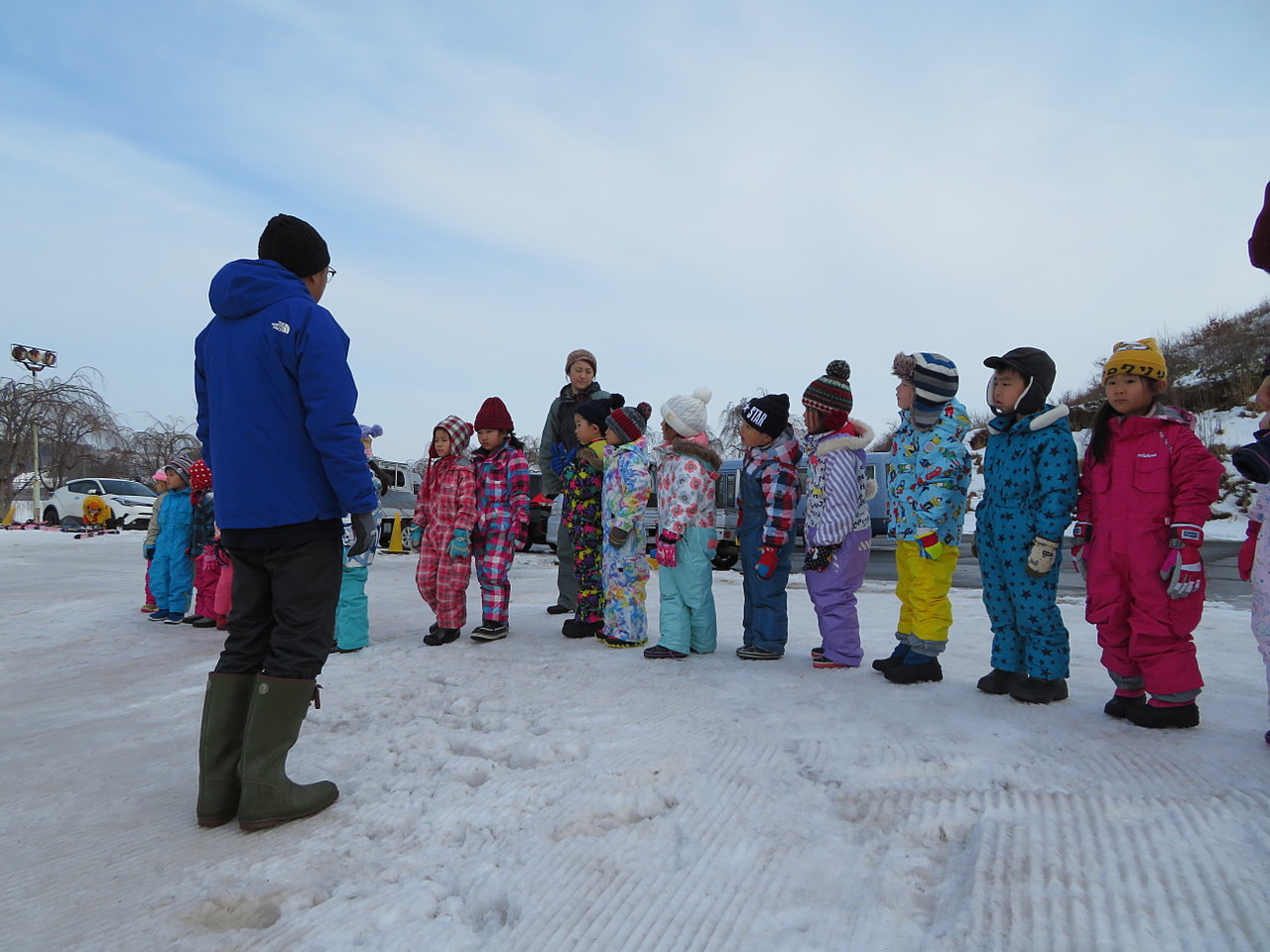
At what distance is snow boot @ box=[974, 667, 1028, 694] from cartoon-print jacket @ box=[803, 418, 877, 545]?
104 cm

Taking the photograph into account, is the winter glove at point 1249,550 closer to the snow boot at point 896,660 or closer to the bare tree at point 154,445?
the snow boot at point 896,660

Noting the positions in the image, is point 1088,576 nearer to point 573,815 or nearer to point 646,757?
point 646,757

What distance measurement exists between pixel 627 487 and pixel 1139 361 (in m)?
2.97

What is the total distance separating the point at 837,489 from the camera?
4.38 metres

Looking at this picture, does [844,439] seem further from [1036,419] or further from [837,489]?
[1036,419]

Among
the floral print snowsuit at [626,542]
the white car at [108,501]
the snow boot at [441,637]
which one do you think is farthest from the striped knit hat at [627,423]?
the white car at [108,501]

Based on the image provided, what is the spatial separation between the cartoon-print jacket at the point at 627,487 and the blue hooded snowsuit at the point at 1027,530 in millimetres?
2160

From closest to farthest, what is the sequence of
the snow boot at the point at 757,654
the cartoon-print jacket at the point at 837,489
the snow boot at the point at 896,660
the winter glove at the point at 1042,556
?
the winter glove at the point at 1042,556
the snow boot at the point at 896,660
the cartoon-print jacket at the point at 837,489
the snow boot at the point at 757,654

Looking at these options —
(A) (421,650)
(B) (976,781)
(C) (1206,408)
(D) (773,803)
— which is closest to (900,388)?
(B) (976,781)

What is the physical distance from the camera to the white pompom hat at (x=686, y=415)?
5059 millimetres

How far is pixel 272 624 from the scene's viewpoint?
256 centimetres

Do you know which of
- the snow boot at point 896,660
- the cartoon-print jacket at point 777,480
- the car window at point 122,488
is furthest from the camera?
the car window at point 122,488

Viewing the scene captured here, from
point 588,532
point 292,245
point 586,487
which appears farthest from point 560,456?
point 292,245

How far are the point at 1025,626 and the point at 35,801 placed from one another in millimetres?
4155
